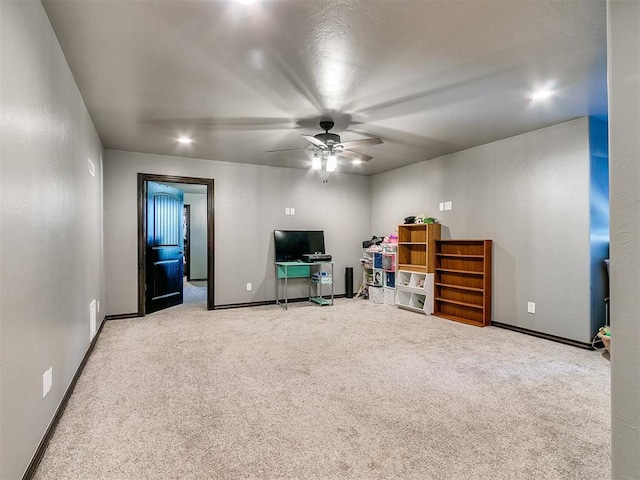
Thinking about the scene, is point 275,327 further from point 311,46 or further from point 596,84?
point 596,84

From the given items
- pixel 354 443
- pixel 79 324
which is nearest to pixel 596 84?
pixel 354 443

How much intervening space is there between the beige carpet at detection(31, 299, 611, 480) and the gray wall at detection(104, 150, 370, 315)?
151 centimetres

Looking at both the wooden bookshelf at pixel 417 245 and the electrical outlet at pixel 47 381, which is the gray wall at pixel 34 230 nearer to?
the electrical outlet at pixel 47 381

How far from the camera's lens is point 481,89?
2.98 meters

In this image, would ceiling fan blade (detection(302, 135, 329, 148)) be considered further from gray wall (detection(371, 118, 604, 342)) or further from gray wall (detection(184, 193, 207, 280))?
gray wall (detection(184, 193, 207, 280))

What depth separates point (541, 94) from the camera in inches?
121

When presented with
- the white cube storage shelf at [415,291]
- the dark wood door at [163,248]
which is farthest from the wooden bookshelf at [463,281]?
the dark wood door at [163,248]

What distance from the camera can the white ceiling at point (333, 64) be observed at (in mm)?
1995

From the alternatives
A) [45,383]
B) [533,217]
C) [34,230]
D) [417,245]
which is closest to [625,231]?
[34,230]

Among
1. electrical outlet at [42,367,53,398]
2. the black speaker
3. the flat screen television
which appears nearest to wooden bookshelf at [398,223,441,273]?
the black speaker

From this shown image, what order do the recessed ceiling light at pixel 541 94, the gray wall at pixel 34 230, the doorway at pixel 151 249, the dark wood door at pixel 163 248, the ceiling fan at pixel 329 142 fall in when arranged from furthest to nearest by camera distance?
the dark wood door at pixel 163 248 < the doorway at pixel 151 249 < the ceiling fan at pixel 329 142 < the recessed ceiling light at pixel 541 94 < the gray wall at pixel 34 230

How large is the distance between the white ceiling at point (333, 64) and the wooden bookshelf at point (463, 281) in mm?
1651

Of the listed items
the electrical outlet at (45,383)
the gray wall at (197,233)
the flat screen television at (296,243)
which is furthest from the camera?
the gray wall at (197,233)

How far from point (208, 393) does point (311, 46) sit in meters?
2.57
